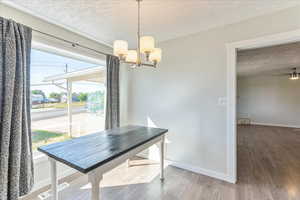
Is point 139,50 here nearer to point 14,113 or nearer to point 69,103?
point 14,113

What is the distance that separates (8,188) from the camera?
1521 mm

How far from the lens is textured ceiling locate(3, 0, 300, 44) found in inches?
65.7

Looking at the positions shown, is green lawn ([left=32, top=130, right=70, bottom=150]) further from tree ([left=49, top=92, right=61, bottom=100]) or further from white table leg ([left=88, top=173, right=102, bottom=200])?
white table leg ([left=88, top=173, right=102, bottom=200])

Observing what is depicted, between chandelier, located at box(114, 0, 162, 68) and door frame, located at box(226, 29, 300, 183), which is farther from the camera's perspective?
door frame, located at box(226, 29, 300, 183)

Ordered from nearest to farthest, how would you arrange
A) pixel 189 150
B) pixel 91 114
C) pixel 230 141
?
pixel 230 141 → pixel 189 150 → pixel 91 114

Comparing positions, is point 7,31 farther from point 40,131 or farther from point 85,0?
point 40,131

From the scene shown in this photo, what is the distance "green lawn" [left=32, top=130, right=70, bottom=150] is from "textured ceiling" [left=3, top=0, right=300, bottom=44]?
5.54 ft

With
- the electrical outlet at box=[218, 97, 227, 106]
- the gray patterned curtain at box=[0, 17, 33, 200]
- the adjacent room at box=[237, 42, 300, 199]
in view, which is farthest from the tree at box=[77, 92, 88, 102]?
the adjacent room at box=[237, 42, 300, 199]

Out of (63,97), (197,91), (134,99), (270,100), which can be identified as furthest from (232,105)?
(270,100)

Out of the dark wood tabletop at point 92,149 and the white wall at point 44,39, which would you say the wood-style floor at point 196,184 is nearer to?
the white wall at point 44,39

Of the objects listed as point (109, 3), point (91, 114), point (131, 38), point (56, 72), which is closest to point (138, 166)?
point (91, 114)

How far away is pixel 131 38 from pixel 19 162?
97.3 inches

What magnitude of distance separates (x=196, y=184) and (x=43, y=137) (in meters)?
2.51

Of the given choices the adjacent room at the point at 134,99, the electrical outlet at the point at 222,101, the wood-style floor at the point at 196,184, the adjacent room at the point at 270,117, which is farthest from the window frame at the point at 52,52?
the adjacent room at the point at 270,117
